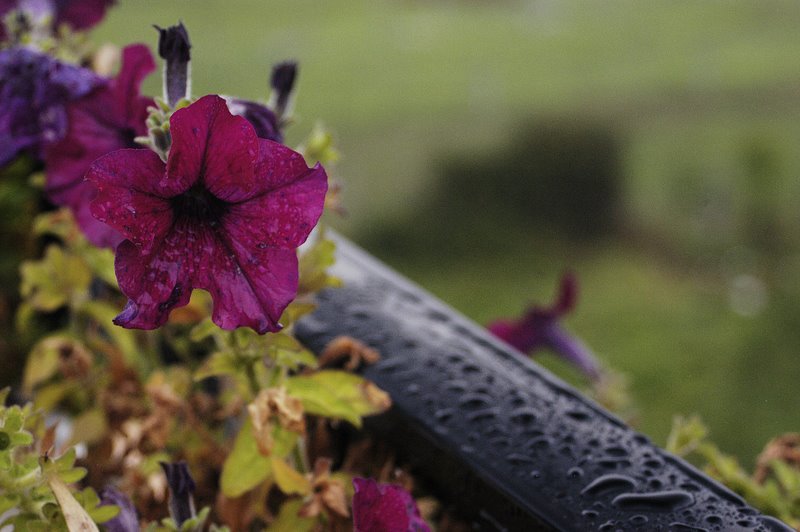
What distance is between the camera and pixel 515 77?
10.3 ft

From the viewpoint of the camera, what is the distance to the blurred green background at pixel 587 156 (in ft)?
6.97

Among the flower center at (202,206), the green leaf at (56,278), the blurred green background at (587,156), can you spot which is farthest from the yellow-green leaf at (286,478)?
the blurred green background at (587,156)

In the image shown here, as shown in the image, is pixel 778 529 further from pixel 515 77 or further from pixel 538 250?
pixel 515 77

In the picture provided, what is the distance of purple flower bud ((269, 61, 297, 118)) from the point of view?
0.47 m

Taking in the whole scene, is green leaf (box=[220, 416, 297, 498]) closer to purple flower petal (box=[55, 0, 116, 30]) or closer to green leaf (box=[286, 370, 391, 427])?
green leaf (box=[286, 370, 391, 427])

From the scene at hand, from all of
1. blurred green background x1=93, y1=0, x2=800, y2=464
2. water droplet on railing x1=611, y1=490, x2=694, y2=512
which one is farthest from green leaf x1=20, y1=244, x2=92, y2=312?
blurred green background x1=93, y1=0, x2=800, y2=464

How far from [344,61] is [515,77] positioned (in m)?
0.59

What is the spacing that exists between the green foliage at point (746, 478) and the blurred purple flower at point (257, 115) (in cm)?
26

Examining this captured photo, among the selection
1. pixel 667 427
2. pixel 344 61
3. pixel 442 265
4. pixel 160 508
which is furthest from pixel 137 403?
pixel 344 61

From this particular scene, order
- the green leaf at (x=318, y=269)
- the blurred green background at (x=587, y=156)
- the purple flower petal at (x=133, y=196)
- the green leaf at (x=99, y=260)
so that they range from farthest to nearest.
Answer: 1. the blurred green background at (x=587, y=156)
2. the green leaf at (x=99, y=260)
3. the green leaf at (x=318, y=269)
4. the purple flower petal at (x=133, y=196)

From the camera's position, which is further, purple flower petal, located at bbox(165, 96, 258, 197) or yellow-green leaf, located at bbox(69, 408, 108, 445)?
yellow-green leaf, located at bbox(69, 408, 108, 445)

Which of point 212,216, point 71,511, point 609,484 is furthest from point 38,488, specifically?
point 609,484

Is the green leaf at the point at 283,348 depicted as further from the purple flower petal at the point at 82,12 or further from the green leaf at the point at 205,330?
the purple flower petal at the point at 82,12

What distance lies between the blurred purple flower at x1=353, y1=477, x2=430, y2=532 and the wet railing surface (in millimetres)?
66
